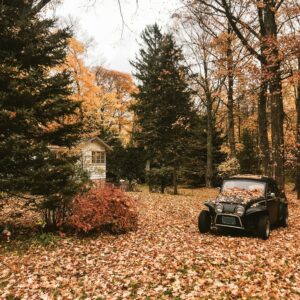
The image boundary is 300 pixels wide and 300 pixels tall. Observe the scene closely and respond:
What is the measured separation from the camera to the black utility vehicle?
404 inches

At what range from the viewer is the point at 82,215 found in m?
10.8

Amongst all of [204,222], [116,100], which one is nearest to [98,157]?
[116,100]

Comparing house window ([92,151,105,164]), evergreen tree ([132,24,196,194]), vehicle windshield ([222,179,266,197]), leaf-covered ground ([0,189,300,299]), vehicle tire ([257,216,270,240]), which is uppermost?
evergreen tree ([132,24,196,194])

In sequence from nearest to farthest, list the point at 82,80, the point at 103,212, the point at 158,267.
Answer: the point at 158,267 → the point at 103,212 → the point at 82,80

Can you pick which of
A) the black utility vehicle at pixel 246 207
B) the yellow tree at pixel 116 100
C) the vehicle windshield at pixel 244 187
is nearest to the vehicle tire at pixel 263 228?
the black utility vehicle at pixel 246 207

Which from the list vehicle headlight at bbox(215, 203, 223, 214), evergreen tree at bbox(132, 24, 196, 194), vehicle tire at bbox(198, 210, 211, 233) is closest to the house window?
evergreen tree at bbox(132, 24, 196, 194)

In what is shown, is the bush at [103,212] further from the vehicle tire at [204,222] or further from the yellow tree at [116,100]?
the yellow tree at [116,100]

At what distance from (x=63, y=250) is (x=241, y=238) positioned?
5203 millimetres

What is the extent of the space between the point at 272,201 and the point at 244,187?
100cm

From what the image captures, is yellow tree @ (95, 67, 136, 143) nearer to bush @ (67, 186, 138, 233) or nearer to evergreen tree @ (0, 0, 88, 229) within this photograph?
evergreen tree @ (0, 0, 88, 229)

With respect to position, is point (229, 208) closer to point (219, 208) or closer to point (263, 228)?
point (219, 208)

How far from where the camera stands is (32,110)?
10062 millimetres

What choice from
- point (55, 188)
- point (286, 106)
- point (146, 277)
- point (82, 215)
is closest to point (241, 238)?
point (146, 277)

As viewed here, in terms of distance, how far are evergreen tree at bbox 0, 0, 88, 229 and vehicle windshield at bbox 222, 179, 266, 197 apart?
4.99 metres
